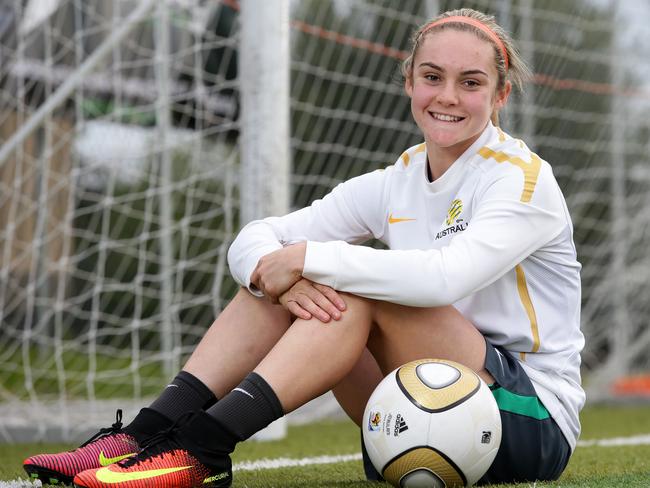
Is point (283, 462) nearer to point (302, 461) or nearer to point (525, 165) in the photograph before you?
point (302, 461)

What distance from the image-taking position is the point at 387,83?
18.0 ft

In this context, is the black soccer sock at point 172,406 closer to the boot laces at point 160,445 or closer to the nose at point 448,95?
the boot laces at point 160,445

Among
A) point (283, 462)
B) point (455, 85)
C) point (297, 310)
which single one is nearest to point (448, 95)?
point (455, 85)

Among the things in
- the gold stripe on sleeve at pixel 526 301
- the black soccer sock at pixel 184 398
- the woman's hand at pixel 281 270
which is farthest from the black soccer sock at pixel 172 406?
the gold stripe on sleeve at pixel 526 301

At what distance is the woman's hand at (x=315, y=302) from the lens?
198 cm

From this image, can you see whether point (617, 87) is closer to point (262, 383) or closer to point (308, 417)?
point (308, 417)

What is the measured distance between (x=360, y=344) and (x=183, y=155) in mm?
4419

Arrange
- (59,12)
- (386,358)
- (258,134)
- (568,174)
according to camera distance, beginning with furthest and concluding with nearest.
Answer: (568,174) < (59,12) < (258,134) < (386,358)

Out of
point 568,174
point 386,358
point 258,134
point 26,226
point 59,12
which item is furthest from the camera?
point 568,174

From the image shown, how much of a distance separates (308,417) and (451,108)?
288 centimetres

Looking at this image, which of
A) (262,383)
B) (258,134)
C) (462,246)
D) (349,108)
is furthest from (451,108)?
(349,108)

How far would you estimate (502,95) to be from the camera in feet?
7.70

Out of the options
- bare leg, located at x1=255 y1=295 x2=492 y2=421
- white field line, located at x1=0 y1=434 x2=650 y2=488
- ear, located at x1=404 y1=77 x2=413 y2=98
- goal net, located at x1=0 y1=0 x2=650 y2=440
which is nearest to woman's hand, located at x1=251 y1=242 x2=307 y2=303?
bare leg, located at x1=255 y1=295 x2=492 y2=421

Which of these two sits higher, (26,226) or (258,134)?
(258,134)
